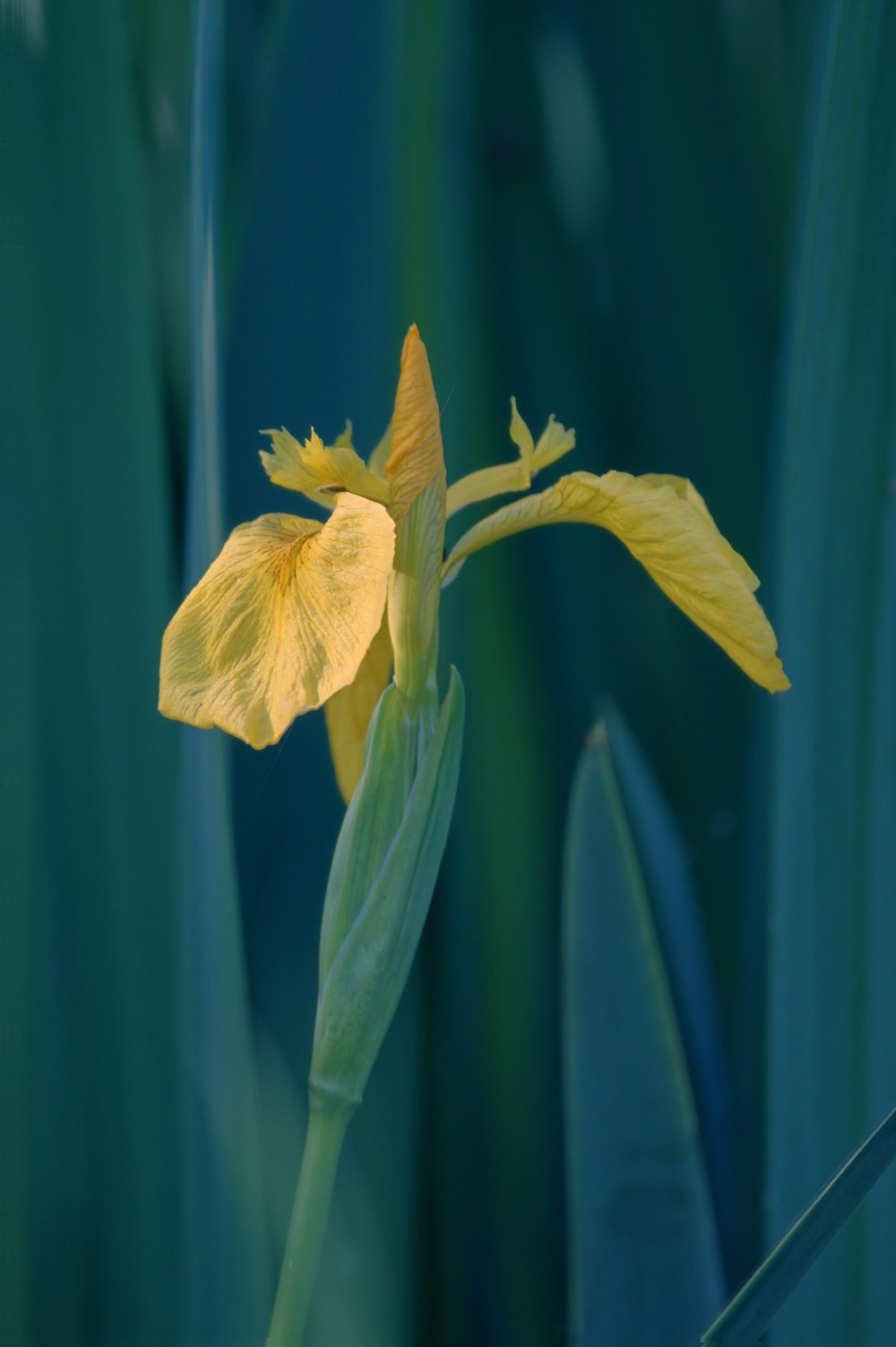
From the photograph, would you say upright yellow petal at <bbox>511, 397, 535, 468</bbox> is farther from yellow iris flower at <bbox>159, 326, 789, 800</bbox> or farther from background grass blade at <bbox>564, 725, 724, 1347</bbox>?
background grass blade at <bbox>564, 725, 724, 1347</bbox>

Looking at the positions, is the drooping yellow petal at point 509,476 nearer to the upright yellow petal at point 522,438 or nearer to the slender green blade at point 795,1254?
the upright yellow petal at point 522,438

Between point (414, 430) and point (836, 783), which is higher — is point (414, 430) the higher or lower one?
the higher one

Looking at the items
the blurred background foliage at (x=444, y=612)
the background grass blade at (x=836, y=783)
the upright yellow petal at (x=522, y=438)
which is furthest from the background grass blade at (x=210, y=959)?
the background grass blade at (x=836, y=783)

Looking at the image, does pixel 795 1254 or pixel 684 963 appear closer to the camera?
pixel 795 1254

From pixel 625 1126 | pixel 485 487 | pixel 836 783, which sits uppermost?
pixel 485 487

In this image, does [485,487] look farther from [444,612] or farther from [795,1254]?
[795,1254]

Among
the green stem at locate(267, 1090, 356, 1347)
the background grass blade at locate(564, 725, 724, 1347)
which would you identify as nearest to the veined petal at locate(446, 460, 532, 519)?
the background grass blade at locate(564, 725, 724, 1347)

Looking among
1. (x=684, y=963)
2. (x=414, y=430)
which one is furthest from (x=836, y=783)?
(x=414, y=430)
